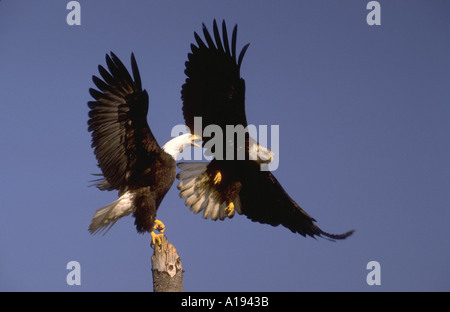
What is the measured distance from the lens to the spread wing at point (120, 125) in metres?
5.55

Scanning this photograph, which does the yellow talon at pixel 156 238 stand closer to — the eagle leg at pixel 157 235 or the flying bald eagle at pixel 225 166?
the eagle leg at pixel 157 235

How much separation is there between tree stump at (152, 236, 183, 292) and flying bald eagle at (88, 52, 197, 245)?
68 cm

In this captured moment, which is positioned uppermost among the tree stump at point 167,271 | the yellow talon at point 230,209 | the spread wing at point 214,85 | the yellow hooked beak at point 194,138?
the spread wing at point 214,85

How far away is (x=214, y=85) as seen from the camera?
19.3ft

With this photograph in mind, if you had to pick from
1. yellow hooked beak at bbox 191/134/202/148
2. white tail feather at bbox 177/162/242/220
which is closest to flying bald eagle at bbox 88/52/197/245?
yellow hooked beak at bbox 191/134/202/148

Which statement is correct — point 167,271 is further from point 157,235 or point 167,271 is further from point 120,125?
point 120,125

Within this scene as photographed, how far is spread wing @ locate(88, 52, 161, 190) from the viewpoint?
18.2 ft

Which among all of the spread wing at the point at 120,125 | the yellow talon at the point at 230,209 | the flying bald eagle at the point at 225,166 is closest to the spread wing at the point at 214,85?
the flying bald eagle at the point at 225,166

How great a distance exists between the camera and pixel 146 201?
18.2 ft

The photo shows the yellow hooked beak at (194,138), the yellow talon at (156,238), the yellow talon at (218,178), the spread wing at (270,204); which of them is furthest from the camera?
the yellow talon at (218,178)

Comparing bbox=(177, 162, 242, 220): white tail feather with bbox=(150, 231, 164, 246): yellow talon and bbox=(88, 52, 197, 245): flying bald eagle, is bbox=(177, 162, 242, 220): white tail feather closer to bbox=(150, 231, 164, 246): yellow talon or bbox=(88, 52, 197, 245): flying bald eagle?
bbox=(88, 52, 197, 245): flying bald eagle
